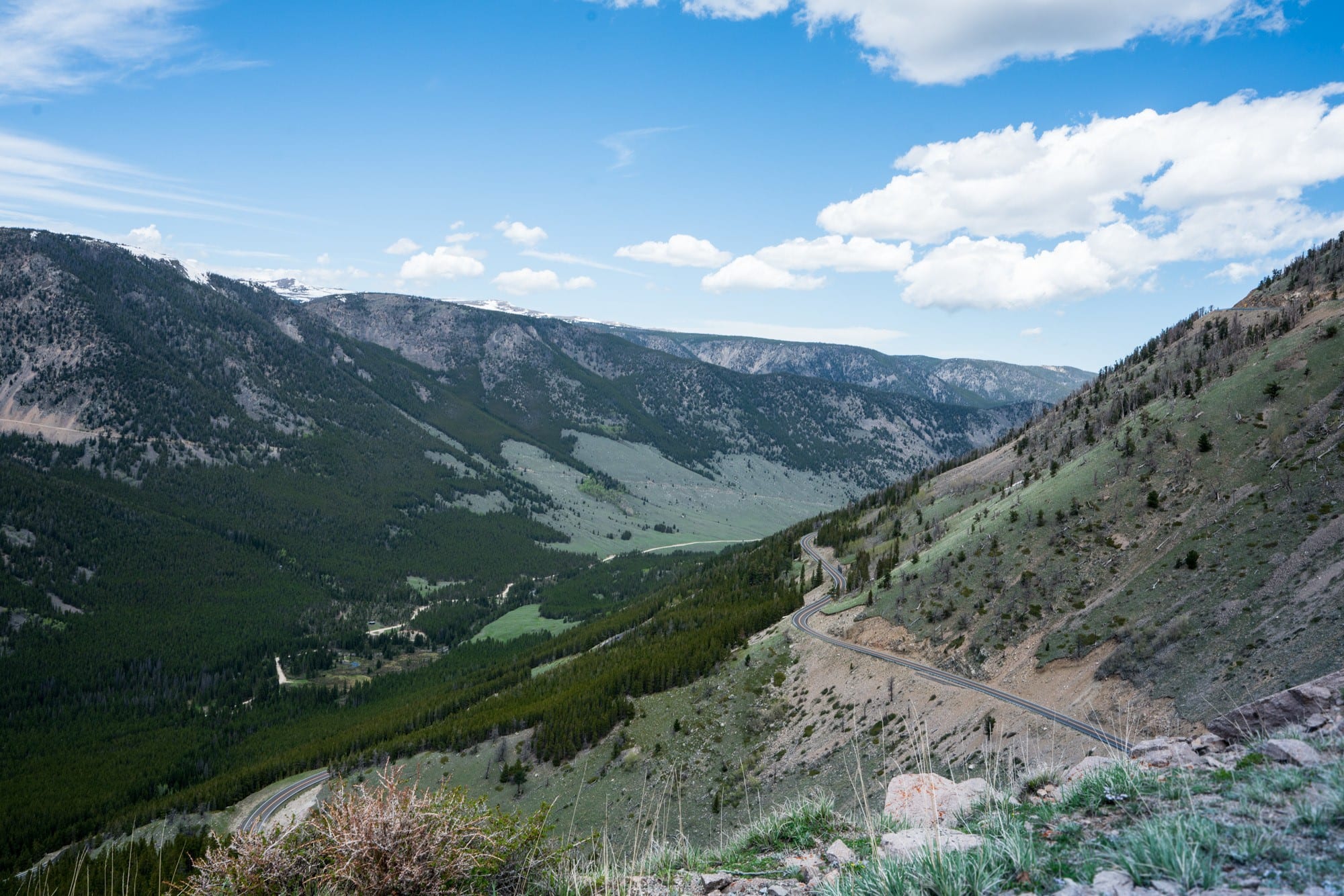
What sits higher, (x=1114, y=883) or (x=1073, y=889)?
(x=1114, y=883)

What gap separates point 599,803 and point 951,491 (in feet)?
208

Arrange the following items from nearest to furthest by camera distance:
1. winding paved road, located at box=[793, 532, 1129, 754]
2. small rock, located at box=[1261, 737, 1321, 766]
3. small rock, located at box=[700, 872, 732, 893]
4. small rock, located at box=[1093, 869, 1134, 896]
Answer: small rock, located at box=[1093, 869, 1134, 896], small rock, located at box=[1261, 737, 1321, 766], small rock, located at box=[700, 872, 732, 893], winding paved road, located at box=[793, 532, 1129, 754]

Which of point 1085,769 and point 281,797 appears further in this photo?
point 281,797

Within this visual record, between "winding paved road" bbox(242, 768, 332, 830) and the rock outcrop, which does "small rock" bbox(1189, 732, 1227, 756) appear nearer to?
the rock outcrop

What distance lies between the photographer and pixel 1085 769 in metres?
11.7

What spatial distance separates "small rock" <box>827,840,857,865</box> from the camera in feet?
30.5

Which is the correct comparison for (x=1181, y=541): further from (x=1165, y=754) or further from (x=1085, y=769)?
(x=1085, y=769)

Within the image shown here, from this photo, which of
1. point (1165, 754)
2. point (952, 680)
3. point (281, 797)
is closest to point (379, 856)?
point (1165, 754)

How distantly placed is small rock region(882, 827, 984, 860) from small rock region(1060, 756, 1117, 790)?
254 cm

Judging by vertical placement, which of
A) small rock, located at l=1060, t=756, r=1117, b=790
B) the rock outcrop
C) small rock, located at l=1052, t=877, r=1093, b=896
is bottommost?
small rock, located at l=1060, t=756, r=1117, b=790

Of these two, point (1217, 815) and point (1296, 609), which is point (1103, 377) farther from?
point (1217, 815)

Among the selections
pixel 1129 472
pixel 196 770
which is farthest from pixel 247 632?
pixel 1129 472

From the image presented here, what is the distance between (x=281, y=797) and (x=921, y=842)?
95.5m

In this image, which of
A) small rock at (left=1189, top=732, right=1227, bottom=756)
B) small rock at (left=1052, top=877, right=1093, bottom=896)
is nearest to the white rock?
small rock at (left=1052, top=877, right=1093, bottom=896)
